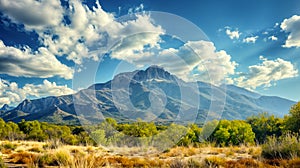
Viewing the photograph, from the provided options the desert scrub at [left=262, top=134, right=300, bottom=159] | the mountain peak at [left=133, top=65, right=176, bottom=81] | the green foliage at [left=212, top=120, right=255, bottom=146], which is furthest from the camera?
the green foliage at [left=212, top=120, right=255, bottom=146]

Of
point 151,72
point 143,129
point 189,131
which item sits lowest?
point 189,131

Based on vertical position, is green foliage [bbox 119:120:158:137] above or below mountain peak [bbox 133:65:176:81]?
below

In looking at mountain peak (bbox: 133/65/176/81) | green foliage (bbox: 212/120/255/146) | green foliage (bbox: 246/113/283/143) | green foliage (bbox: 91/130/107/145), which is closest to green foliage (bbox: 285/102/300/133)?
green foliage (bbox: 212/120/255/146)

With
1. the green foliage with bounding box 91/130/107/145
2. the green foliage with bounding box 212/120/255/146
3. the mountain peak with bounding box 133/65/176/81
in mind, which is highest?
the mountain peak with bounding box 133/65/176/81

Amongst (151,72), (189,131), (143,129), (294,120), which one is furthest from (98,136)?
(294,120)

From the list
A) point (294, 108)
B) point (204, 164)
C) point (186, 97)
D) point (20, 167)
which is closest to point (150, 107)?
point (186, 97)

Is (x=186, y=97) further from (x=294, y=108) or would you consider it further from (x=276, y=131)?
(x=276, y=131)

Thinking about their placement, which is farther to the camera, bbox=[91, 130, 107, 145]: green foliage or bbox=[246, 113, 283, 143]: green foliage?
bbox=[246, 113, 283, 143]: green foliage

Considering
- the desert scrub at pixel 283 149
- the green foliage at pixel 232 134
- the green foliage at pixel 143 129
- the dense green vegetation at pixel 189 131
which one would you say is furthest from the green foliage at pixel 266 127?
the desert scrub at pixel 283 149

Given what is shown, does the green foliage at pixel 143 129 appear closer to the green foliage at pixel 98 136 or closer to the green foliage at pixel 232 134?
the green foliage at pixel 98 136

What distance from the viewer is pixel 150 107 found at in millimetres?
15266

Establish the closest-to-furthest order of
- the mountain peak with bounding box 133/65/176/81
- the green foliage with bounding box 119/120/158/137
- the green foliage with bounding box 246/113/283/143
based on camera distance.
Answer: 1. the mountain peak with bounding box 133/65/176/81
2. the green foliage with bounding box 119/120/158/137
3. the green foliage with bounding box 246/113/283/143

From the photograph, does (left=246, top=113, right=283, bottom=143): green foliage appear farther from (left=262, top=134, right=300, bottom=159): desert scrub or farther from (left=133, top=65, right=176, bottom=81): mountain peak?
(left=262, top=134, right=300, bottom=159): desert scrub

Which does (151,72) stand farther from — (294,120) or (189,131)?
(294,120)
